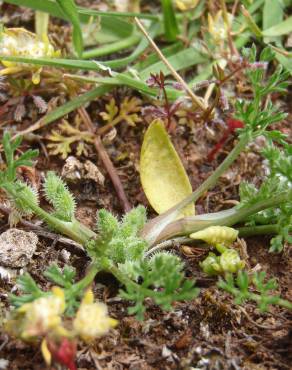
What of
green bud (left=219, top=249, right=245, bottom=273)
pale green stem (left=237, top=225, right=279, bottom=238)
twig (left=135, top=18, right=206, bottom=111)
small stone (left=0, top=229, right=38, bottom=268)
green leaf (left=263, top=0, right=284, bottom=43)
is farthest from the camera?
green leaf (left=263, top=0, right=284, bottom=43)

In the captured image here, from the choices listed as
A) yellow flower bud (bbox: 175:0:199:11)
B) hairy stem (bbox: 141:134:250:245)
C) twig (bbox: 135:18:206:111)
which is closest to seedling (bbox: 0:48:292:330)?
hairy stem (bbox: 141:134:250:245)

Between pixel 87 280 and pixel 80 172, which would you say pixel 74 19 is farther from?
pixel 87 280

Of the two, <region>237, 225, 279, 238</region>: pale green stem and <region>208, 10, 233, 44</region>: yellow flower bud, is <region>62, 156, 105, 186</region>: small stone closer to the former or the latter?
<region>237, 225, 279, 238</region>: pale green stem

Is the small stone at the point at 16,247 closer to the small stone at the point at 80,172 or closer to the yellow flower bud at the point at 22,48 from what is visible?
the small stone at the point at 80,172

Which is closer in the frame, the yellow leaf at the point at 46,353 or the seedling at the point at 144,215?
the yellow leaf at the point at 46,353

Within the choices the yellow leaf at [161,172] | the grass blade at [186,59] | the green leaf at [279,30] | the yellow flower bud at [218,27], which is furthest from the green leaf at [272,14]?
the yellow leaf at [161,172]

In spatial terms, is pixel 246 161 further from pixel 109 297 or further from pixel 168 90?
pixel 109 297

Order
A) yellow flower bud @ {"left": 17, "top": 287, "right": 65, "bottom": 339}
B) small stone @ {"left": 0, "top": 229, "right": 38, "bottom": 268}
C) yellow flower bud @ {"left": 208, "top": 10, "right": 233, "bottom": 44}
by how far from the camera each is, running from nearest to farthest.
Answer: yellow flower bud @ {"left": 17, "top": 287, "right": 65, "bottom": 339}
small stone @ {"left": 0, "top": 229, "right": 38, "bottom": 268}
yellow flower bud @ {"left": 208, "top": 10, "right": 233, "bottom": 44}
